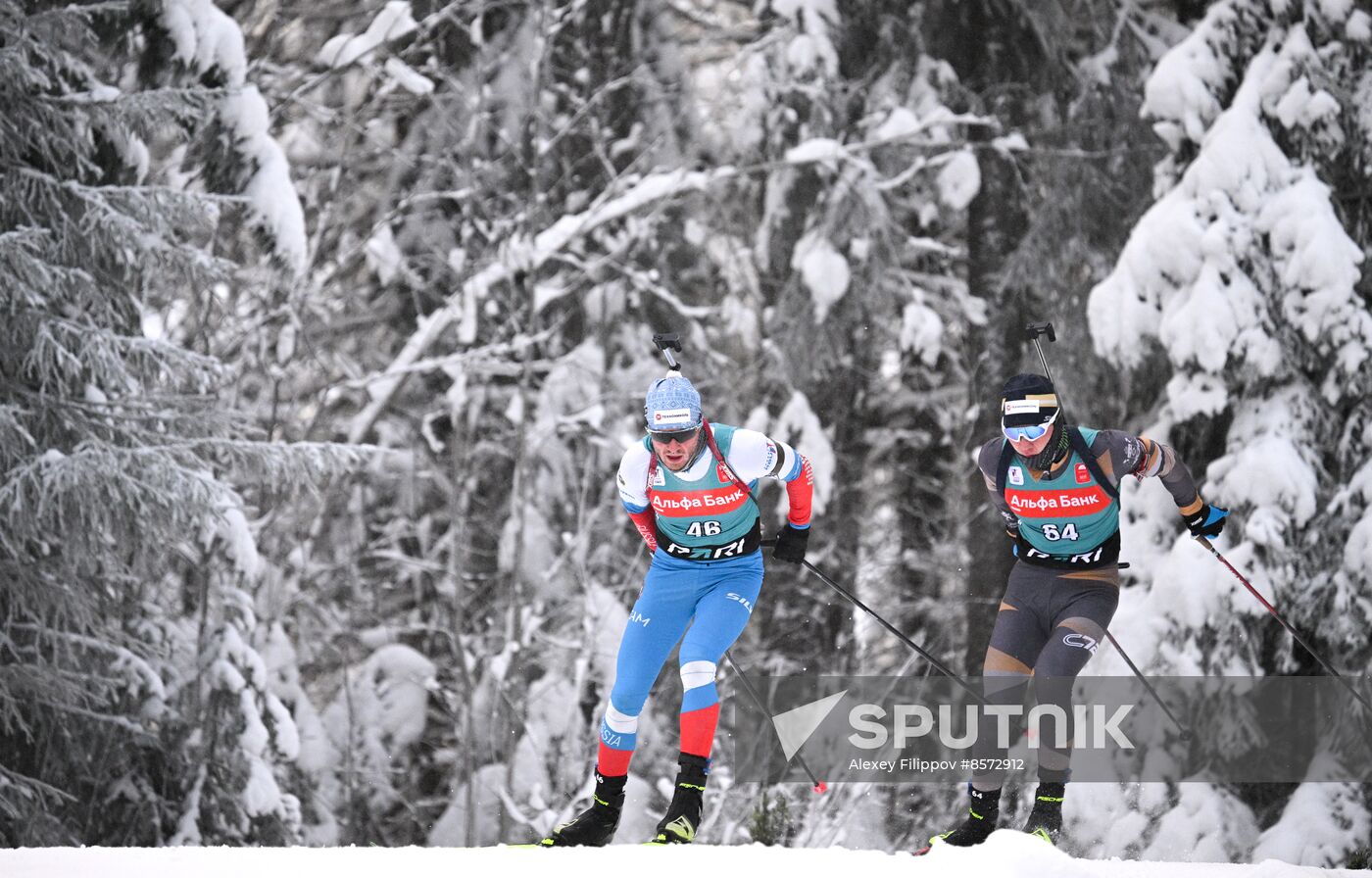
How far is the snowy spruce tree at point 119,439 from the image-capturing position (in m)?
8.23

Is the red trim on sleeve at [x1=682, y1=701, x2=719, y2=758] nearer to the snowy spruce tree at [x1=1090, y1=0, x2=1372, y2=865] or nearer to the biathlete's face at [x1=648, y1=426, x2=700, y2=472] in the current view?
the biathlete's face at [x1=648, y1=426, x2=700, y2=472]

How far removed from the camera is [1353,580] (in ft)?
30.0

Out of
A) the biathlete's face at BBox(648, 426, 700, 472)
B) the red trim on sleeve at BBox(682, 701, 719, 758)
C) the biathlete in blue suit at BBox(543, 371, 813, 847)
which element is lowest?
the red trim on sleeve at BBox(682, 701, 719, 758)

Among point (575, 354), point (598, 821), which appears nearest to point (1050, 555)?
point (598, 821)

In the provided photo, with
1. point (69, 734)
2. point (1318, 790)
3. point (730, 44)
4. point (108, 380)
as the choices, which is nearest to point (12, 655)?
point (69, 734)

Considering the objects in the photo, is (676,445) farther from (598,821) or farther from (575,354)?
(575,354)

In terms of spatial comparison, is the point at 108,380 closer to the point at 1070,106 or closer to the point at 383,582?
the point at 383,582

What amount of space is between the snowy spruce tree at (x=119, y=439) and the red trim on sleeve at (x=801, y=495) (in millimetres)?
3923

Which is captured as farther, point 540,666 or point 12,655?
point 540,666

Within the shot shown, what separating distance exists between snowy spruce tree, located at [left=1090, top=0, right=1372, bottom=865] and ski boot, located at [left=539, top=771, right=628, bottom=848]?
524cm

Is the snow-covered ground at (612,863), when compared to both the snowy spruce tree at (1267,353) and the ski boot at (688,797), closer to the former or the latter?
the ski boot at (688,797)

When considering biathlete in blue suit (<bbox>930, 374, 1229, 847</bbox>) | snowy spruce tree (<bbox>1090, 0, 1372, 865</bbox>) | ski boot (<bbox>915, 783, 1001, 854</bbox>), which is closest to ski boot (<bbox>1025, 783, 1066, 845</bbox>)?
biathlete in blue suit (<bbox>930, 374, 1229, 847</bbox>)

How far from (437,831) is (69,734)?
5.33 meters

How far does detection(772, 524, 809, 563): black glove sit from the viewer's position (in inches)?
239
